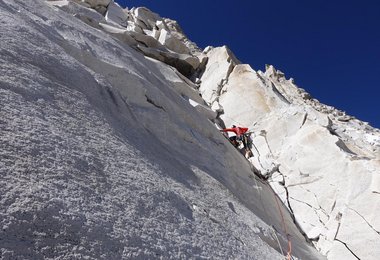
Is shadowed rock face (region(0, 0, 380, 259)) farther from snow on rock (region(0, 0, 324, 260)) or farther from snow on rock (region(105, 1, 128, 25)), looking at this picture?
snow on rock (region(105, 1, 128, 25))

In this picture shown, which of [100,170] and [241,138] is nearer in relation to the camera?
[100,170]

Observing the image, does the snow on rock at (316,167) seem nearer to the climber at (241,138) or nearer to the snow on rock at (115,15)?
the climber at (241,138)

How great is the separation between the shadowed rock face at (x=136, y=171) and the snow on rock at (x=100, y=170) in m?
0.02

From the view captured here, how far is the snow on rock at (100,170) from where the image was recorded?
149 inches

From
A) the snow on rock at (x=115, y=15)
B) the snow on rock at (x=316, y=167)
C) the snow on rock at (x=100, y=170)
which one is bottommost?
the snow on rock at (x=100, y=170)

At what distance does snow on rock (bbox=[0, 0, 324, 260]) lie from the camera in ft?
12.4

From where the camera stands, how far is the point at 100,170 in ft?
16.7

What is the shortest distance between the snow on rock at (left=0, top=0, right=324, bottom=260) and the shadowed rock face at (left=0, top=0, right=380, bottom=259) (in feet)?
0.07

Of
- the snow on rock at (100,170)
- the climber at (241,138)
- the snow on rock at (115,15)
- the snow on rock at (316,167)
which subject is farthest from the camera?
the snow on rock at (115,15)

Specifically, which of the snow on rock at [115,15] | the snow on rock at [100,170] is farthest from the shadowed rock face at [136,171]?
the snow on rock at [115,15]

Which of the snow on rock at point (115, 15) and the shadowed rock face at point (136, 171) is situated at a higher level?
the snow on rock at point (115, 15)

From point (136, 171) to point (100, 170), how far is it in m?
0.74

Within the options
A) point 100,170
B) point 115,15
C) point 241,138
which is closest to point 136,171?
point 100,170

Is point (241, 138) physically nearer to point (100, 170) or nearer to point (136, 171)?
point (136, 171)
